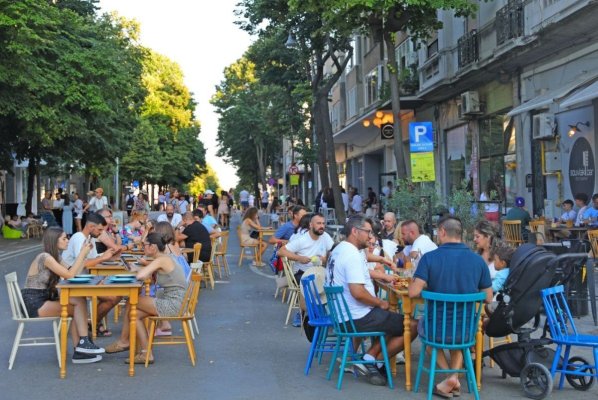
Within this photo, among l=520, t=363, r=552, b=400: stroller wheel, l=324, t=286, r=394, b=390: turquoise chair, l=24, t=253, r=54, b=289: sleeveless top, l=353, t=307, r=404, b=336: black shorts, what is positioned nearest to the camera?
l=520, t=363, r=552, b=400: stroller wheel

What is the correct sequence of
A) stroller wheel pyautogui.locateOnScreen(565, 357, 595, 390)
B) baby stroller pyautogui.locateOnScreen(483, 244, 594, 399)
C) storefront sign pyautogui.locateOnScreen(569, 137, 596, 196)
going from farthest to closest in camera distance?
1. storefront sign pyautogui.locateOnScreen(569, 137, 596, 196)
2. stroller wheel pyautogui.locateOnScreen(565, 357, 595, 390)
3. baby stroller pyautogui.locateOnScreen(483, 244, 594, 399)

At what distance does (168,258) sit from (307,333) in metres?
1.85

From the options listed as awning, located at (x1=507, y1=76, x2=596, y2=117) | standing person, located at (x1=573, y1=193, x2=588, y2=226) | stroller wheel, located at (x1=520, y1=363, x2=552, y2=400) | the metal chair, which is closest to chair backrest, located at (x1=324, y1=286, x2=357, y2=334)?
stroller wheel, located at (x1=520, y1=363, x2=552, y2=400)

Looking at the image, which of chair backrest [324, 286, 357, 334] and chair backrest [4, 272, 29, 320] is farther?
chair backrest [4, 272, 29, 320]

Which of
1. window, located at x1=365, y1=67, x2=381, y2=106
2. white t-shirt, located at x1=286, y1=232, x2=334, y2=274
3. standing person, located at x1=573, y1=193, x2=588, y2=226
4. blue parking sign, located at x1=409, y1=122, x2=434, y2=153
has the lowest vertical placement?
white t-shirt, located at x1=286, y1=232, x2=334, y2=274

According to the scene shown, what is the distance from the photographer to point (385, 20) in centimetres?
2064

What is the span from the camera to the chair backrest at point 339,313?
7.43m

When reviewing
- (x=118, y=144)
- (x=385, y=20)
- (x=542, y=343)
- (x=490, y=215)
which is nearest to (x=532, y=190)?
(x=490, y=215)

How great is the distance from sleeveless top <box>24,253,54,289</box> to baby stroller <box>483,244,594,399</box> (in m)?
4.45

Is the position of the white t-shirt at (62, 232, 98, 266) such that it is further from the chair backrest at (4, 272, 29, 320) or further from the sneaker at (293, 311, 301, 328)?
the sneaker at (293, 311, 301, 328)

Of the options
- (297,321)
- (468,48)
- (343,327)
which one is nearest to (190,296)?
(343,327)

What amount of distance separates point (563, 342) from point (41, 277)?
5.15 meters

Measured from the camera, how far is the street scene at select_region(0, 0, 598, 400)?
7.32 meters

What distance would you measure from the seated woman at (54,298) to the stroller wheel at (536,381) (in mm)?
4164
